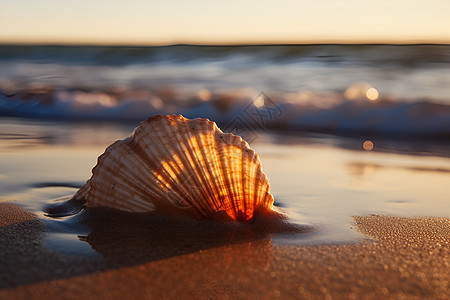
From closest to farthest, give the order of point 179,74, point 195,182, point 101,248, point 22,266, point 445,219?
point 22,266
point 101,248
point 195,182
point 445,219
point 179,74

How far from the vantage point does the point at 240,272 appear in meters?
1.41

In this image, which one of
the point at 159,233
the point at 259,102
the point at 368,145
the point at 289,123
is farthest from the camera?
the point at 259,102

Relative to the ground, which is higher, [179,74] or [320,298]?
[179,74]

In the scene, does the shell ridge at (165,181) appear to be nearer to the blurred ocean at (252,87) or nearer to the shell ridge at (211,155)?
the shell ridge at (211,155)

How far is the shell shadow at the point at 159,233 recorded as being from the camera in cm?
156

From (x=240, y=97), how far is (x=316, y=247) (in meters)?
5.32

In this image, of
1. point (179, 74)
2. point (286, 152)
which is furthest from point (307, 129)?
point (179, 74)

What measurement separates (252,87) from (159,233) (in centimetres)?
730

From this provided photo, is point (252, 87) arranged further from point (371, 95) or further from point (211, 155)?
point (211, 155)

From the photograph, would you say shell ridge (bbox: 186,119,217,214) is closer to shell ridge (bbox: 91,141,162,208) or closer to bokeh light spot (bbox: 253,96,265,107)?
shell ridge (bbox: 91,141,162,208)

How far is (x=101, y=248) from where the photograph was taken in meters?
1.58

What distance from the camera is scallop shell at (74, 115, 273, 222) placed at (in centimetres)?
187

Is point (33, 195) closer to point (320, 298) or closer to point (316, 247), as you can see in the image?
point (316, 247)

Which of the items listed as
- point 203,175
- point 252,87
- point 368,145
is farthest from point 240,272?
point 252,87
